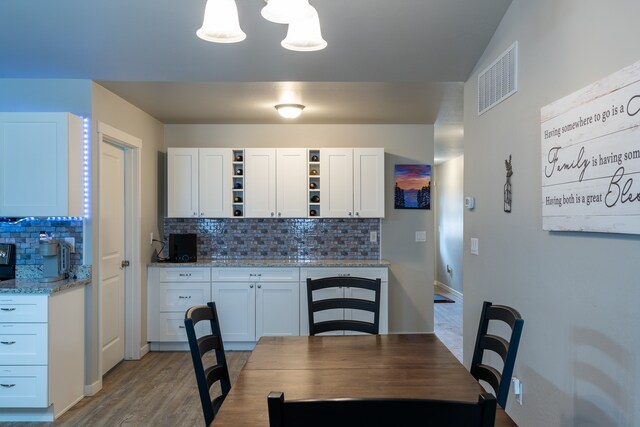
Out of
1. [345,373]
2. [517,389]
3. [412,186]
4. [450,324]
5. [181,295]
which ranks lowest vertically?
[450,324]

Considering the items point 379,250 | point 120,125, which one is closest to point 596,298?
point 379,250

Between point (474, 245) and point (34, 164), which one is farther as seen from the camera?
point (474, 245)

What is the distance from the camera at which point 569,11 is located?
2.12 metres

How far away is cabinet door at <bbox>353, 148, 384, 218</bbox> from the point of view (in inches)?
191

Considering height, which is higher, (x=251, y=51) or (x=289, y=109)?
(x=251, y=51)

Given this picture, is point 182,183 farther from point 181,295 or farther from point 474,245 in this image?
point 474,245

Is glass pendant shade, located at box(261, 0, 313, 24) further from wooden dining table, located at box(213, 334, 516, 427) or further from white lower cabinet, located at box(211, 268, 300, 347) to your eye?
white lower cabinet, located at box(211, 268, 300, 347)

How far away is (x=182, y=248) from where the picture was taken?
15.7 ft

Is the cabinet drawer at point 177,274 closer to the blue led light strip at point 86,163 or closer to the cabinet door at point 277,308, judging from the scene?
the cabinet door at point 277,308

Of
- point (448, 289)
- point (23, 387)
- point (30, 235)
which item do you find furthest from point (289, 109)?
point (448, 289)

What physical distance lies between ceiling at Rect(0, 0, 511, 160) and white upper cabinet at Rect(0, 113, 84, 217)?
502 mm

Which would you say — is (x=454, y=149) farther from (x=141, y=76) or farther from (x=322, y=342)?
(x=322, y=342)

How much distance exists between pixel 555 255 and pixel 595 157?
58 cm

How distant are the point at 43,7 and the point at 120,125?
50.1 inches
